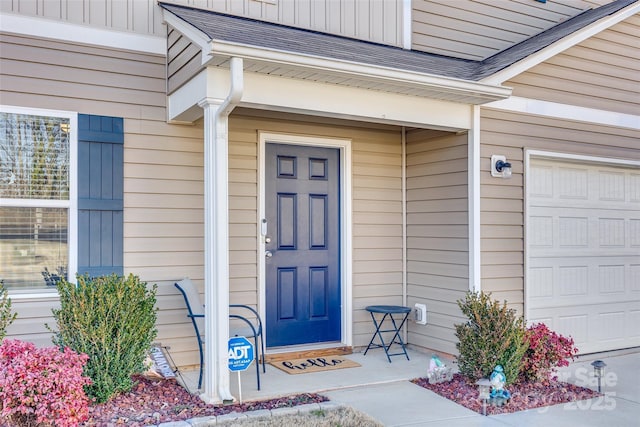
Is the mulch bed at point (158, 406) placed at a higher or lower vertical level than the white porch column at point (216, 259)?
lower

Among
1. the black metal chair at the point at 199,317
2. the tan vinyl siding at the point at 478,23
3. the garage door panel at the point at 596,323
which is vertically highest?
the tan vinyl siding at the point at 478,23

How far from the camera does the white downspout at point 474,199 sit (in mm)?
4801

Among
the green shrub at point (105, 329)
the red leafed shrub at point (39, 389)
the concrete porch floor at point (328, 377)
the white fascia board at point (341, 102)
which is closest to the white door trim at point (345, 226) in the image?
the concrete porch floor at point (328, 377)

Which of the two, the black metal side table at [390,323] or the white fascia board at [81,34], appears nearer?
the white fascia board at [81,34]

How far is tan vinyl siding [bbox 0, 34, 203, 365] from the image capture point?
401 cm

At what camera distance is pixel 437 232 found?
5.16 meters

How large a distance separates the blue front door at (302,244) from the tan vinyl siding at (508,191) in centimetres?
132

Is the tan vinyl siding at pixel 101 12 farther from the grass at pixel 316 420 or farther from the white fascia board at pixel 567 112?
the grass at pixel 316 420

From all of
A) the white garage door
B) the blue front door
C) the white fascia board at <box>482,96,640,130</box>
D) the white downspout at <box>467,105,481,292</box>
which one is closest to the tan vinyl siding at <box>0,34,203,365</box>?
the blue front door

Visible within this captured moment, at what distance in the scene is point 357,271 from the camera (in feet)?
17.5

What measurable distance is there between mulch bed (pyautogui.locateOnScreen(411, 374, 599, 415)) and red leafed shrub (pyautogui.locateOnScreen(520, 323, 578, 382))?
8cm

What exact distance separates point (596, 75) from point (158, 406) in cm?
484

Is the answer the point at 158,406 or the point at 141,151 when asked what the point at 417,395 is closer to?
the point at 158,406

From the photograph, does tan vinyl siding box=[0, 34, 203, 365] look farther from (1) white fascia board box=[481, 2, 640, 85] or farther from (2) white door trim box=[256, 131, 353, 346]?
(1) white fascia board box=[481, 2, 640, 85]
